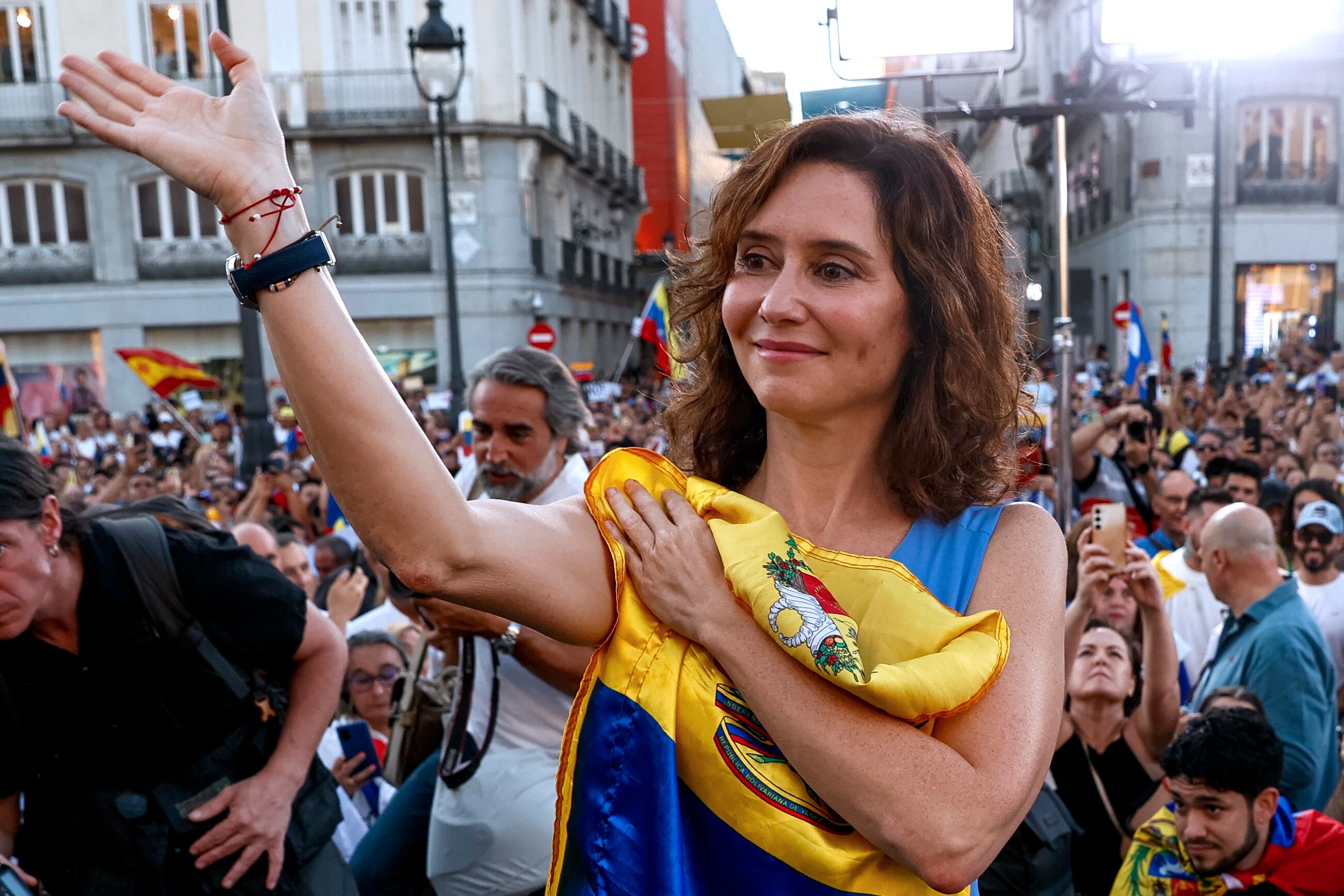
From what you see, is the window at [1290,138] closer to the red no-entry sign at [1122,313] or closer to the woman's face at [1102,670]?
the red no-entry sign at [1122,313]

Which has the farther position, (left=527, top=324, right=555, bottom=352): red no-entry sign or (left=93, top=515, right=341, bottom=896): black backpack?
(left=527, top=324, right=555, bottom=352): red no-entry sign

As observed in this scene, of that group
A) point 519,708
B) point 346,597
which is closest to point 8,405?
point 346,597

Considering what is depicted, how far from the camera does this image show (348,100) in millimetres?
26812

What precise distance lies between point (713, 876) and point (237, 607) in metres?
1.41

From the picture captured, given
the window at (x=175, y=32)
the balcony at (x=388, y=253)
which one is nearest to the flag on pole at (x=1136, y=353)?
the balcony at (x=388, y=253)

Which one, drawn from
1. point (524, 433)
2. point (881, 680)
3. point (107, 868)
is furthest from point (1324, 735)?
point (107, 868)

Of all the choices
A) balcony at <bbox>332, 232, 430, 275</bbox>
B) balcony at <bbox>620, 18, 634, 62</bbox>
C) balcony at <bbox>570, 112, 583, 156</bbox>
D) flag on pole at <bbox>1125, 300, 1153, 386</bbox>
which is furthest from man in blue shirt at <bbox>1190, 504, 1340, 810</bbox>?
balcony at <bbox>620, 18, 634, 62</bbox>

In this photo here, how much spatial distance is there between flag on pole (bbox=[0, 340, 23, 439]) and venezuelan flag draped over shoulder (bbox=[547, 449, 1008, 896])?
8.13 m

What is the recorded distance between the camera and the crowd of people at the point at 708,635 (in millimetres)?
1361

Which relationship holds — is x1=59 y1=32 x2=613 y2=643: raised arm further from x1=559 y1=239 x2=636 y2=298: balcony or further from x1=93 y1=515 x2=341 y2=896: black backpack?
x1=559 y1=239 x2=636 y2=298: balcony

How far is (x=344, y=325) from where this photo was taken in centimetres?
128

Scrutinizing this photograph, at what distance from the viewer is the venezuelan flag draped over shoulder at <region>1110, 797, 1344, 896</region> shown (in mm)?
3219

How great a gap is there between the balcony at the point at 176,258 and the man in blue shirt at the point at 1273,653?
25829 mm

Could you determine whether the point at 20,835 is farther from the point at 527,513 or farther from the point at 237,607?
the point at 527,513
